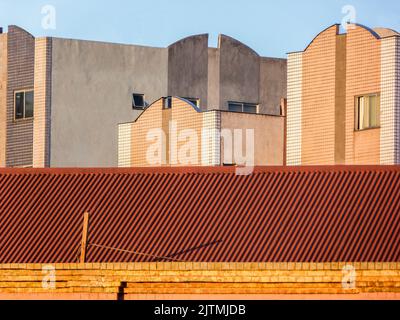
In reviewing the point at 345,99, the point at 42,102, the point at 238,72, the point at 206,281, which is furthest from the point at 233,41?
the point at 206,281

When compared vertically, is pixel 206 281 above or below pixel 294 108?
below

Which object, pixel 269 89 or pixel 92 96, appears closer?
pixel 92 96

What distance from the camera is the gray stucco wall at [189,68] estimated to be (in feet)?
→ 220

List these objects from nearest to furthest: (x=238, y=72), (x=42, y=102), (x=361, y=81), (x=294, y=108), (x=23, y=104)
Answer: (x=361, y=81) < (x=294, y=108) < (x=42, y=102) < (x=23, y=104) < (x=238, y=72)

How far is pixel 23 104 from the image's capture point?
64.8m

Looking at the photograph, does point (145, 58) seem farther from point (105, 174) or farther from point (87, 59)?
point (105, 174)

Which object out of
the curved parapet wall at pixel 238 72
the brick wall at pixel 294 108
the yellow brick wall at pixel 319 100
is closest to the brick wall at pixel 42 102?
the curved parapet wall at pixel 238 72

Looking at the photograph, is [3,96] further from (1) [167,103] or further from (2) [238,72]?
(2) [238,72]

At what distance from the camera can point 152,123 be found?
57.8 metres

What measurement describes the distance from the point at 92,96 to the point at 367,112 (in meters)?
17.0

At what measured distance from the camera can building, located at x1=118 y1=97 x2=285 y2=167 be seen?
5531 centimetres

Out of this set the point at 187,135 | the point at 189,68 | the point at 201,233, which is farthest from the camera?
the point at 189,68

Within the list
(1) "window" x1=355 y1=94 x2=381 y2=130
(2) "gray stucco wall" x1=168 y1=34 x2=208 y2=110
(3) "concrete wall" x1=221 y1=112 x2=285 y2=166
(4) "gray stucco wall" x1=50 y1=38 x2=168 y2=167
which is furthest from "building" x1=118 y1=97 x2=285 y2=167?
(2) "gray stucco wall" x1=168 y1=34 x2=208 y2=110

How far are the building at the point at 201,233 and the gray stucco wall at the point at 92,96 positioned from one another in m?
24.1
